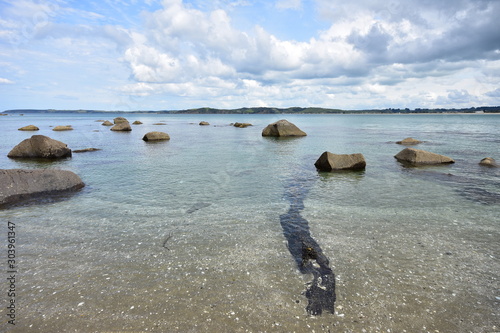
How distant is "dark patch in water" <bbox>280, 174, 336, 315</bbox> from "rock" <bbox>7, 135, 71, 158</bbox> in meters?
25.1

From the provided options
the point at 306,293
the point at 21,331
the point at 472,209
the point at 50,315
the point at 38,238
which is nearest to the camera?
the point at 21,331

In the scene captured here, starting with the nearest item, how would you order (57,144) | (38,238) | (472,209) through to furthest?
1. (38,238)
2. (472,209)
3. (57,144)

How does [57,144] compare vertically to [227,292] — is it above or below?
above

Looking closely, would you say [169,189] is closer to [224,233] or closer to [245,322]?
[224,233]

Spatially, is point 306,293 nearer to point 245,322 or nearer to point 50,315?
point 245,322

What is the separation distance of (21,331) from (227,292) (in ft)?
13.6

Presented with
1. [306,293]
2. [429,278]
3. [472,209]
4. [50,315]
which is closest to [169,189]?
[50,315]

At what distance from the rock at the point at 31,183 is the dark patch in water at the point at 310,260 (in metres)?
12.3

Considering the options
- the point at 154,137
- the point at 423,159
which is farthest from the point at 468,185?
the point at 154,137

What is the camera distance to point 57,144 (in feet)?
88.9

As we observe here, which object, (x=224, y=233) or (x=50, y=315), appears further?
(x=224, y=233)

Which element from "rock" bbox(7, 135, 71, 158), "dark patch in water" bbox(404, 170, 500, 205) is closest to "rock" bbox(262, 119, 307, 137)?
"dark patch in water" bbox(404, 170, 500, 205)

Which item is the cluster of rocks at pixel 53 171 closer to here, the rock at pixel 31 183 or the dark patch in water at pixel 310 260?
the rock at pixel 31 183

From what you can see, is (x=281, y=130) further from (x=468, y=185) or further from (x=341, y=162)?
(x=468, y=185)
